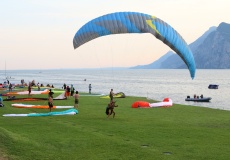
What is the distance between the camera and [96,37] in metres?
27.4

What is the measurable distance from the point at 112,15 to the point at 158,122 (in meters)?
9.03

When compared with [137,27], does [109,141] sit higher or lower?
lower

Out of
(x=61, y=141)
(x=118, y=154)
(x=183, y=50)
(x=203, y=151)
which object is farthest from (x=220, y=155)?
(x=183, y=50)

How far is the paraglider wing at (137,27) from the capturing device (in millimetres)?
26469

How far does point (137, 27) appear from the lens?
26.5 m

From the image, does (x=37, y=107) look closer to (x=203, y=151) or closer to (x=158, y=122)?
(x=158, y=122)

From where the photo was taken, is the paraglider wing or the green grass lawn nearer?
the green grass lawn

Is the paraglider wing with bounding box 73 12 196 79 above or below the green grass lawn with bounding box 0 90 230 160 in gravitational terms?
above

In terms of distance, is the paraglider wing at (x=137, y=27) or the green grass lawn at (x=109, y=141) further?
the paraglider wing at (x=137, y=27)

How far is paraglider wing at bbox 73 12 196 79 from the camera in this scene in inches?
1042

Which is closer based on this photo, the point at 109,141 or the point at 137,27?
the point at 109,141

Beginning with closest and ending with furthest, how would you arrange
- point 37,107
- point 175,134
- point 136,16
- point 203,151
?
point 203,151 < point 175,134 < point 136,16 < point 37,107

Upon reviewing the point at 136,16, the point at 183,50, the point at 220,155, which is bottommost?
the point at 220,155

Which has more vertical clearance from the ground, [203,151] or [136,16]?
[136,16]
